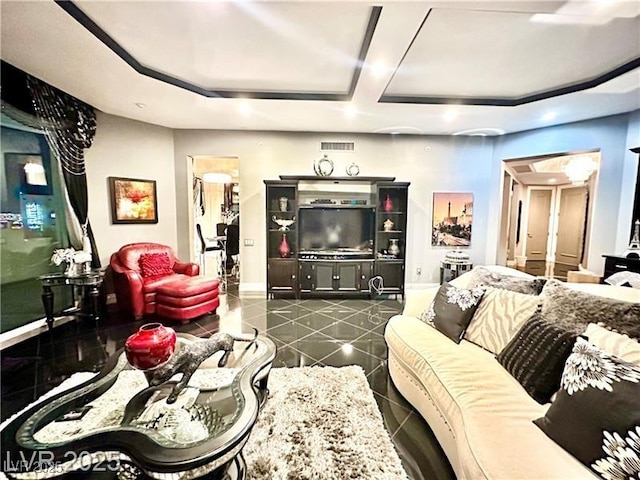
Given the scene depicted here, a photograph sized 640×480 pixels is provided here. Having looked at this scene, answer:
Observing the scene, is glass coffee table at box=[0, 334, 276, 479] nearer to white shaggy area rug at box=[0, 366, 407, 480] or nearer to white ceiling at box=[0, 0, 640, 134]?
white shaggy area rug at box=[0, 366, 407, 480]

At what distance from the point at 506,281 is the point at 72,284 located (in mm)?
4774

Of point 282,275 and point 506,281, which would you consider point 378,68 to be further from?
point 282,275

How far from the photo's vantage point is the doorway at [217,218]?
655cm

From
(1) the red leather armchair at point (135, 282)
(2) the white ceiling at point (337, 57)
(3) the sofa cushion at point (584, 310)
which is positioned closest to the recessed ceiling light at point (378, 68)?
(2) the white ceiling at point (337, 57)

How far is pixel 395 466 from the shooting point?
1.71 meters

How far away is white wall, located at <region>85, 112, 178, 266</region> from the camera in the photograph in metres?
4.47

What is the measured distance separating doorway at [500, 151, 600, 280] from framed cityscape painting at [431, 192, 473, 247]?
238 cm

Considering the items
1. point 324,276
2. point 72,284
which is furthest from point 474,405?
point 72,284

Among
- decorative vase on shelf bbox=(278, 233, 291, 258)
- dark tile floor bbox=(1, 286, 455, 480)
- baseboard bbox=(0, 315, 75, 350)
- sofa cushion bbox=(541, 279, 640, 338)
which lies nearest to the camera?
sofa cushion bbox=(541, 279, 640, 338)

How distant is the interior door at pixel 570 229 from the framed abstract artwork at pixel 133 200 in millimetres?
9300

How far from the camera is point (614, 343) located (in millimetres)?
1491

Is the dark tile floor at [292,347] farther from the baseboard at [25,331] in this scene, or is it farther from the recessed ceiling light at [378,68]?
the recessed ceiling light at [378,68]

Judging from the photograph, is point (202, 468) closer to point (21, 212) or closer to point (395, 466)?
point (395, 466)

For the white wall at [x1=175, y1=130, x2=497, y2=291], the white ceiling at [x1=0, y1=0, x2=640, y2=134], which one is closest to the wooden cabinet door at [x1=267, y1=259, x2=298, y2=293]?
the white wall at [x1=175, y1=130, x2=497, y2=291]
